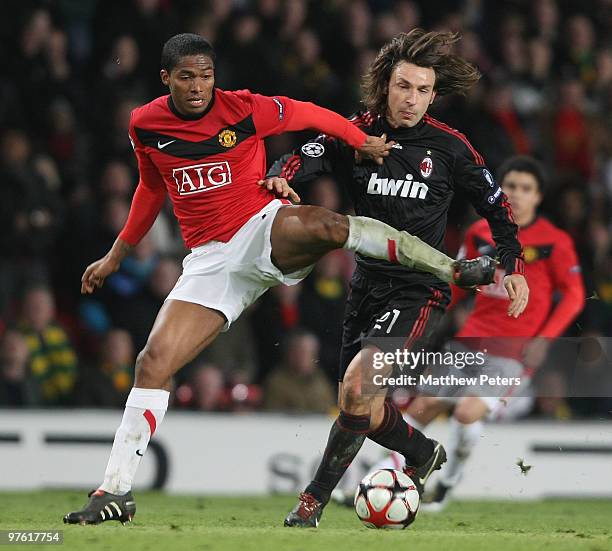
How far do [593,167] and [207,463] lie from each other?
17.2 feet

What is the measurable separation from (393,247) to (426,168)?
63 centimetres

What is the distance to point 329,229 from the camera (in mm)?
5930

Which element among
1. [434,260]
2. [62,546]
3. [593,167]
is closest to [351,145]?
[434,260]

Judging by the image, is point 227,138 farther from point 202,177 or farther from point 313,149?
point 313,149

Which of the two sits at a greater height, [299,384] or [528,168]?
[528,168]

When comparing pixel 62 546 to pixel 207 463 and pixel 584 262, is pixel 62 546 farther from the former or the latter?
pixel 584 262

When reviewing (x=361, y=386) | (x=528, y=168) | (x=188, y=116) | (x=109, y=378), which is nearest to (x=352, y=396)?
(x=361, y=386)

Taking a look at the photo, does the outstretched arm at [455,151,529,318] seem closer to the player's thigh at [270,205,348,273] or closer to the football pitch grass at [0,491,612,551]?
the player's thigh at [270,205,348,273]

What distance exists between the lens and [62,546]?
16.6 feet

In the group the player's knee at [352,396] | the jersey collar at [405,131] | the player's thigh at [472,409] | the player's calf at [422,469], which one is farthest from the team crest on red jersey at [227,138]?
the player's thigh at [472,409]

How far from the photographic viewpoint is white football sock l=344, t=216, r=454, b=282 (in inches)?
235

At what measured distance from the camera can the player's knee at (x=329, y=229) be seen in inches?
233

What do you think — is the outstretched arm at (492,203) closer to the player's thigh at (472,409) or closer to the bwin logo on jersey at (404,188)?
the bwin logo on jersey at (404,188)

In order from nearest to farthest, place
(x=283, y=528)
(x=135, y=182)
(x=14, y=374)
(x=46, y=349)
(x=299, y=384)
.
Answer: (x=283, y=528)
(x=14, y=374)
(x=46, y=349)
(x=299, y=384)
(x=135, y=182)
